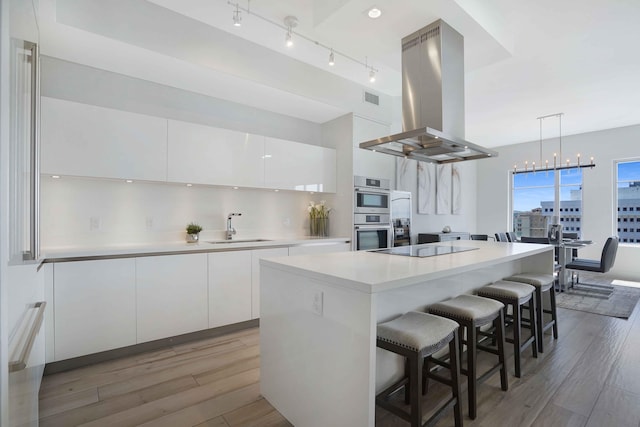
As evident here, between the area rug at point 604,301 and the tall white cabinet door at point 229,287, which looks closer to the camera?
the tall white cabinet door at point 229,287

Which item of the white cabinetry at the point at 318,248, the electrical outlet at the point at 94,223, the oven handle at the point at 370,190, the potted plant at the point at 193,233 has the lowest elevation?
the white cabinetry at the point at 318,248

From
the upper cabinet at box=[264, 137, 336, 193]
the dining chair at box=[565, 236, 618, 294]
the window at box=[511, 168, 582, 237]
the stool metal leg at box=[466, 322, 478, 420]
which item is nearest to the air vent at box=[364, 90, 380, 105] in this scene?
the upper cabinet at box=[264, 137, 336, 193]

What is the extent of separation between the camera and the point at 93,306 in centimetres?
245

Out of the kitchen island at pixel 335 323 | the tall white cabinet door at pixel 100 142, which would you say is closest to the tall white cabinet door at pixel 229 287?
the tall white cabinet door at pixel 100 142

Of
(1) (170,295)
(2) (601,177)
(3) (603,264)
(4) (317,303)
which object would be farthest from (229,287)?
(2) (601,177)

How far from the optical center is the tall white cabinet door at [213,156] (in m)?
3.04

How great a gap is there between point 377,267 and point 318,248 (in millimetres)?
2050

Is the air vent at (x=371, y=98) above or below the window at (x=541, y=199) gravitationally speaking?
above

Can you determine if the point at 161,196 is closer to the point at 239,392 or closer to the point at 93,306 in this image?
the point at 93,306

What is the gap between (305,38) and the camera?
3.05m

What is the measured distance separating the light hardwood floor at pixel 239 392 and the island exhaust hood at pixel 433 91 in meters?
1.85

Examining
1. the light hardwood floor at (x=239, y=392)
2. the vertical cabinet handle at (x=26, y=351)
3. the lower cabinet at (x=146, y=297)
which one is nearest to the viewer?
the vertical cabinet handle at (x=26, y=351)

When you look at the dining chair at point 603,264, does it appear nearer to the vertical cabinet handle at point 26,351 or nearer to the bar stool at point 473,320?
the bar stool at point 473,320

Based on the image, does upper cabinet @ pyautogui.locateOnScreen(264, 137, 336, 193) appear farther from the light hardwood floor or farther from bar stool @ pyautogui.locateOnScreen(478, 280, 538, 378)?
bar stool @ pyautogui.locateOnScreen(478, 280, 538, 378)
